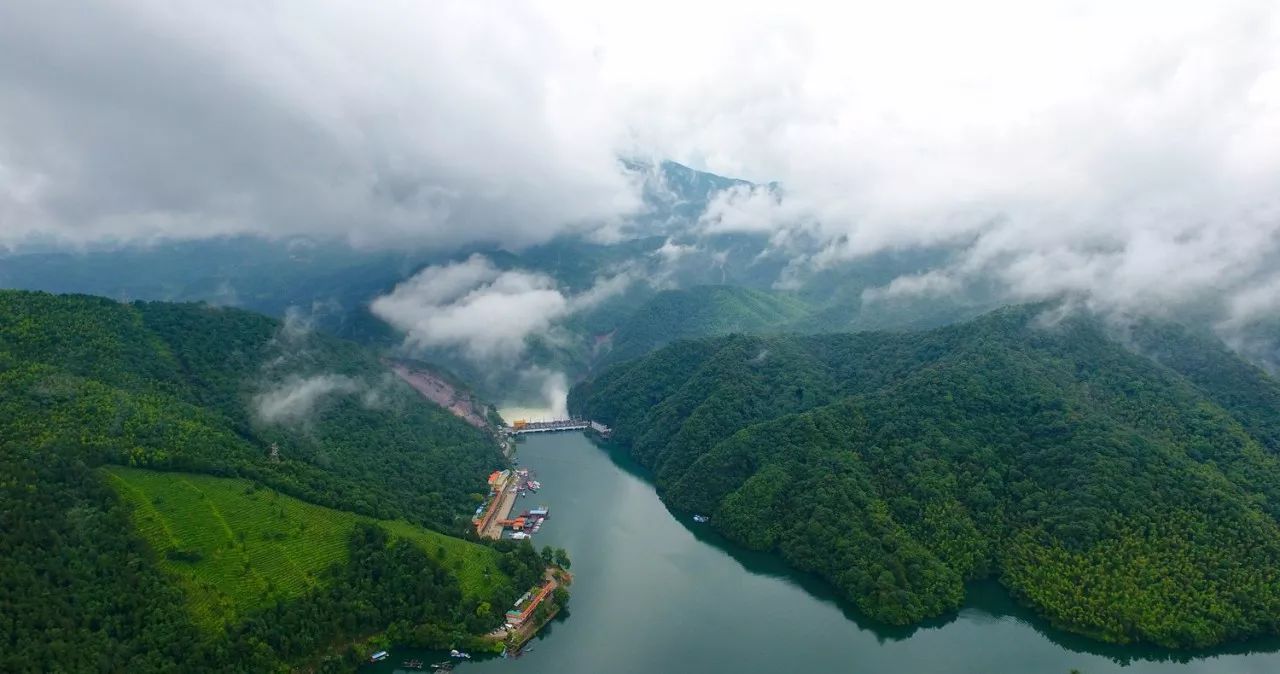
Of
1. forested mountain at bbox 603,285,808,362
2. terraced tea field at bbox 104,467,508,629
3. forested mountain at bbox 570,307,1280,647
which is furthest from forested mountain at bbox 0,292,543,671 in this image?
forested mountain at bbox 603,285,808,362

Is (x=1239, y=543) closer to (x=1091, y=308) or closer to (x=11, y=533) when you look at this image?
(x=1091, y=308)

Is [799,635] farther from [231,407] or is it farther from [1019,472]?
[231,407]

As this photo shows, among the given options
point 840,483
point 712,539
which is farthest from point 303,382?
point 840,483

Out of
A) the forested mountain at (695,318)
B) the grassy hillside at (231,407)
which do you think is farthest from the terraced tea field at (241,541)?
the forested mountain at (695,318)

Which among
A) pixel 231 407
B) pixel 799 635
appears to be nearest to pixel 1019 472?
pixel 799 635

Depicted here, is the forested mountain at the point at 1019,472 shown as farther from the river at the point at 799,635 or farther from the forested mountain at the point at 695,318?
the forested mountain at the point at 695,318

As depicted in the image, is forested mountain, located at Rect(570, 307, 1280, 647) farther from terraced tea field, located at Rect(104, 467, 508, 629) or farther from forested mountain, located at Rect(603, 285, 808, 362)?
forested mountain, located at Rect(603, 285, 808, 362)

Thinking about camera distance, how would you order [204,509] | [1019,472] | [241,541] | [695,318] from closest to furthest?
[241,541], [204,509], [1019,472], [695,318]

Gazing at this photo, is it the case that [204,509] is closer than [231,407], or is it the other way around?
[204,509]
